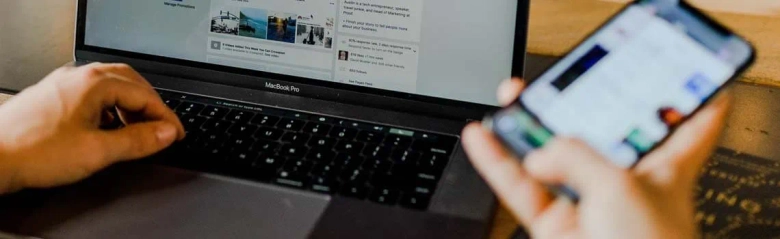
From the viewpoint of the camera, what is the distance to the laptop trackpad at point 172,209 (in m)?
0.56

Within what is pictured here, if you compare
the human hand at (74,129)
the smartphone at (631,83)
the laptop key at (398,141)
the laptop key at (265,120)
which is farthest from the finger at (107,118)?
the smartphone at (631,83)

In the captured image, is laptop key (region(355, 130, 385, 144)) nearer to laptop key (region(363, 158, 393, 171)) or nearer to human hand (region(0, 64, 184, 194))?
laptop key (region(363, 158, 393, 171))

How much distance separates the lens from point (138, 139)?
24.3 inches

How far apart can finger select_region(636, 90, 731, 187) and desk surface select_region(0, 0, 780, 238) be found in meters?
0.31

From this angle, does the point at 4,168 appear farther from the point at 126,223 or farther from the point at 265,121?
the point at 265,121

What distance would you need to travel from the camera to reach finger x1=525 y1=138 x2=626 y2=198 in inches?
16.1

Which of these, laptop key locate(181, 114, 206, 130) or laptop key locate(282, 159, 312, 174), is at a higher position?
laptop key locate(181, 114, 206, 130)

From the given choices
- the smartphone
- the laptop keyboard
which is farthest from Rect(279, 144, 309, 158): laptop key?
the smartphone

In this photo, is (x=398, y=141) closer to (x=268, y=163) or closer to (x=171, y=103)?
(x=268, y=163)

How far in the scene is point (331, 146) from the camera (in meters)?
0.67

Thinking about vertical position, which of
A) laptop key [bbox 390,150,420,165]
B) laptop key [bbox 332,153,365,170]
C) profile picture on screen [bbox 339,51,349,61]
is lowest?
laptop key [bbox 332,153,365,170]

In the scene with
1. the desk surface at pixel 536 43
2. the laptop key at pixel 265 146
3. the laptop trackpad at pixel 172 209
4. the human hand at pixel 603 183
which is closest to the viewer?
the human hand at pixel 603 183

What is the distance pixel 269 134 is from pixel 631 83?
0.32 metres

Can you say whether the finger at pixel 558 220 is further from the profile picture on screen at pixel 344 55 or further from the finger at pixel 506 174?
the profile picture on screen at pixel 344 55
